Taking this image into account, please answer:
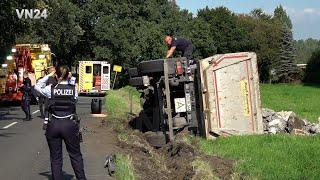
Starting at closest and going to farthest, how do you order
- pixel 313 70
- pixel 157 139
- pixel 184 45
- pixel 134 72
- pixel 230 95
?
pixel 230 95, pixel 157 139, pixel 184 45, pixel 134 72, pixel 313 70

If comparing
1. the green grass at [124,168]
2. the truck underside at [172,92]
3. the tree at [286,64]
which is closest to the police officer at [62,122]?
the green grass at [124,168]

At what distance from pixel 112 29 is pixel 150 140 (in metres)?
51.3

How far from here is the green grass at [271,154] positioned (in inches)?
365

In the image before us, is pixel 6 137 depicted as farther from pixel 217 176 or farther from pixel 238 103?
pixel 217 176

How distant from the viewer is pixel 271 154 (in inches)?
430

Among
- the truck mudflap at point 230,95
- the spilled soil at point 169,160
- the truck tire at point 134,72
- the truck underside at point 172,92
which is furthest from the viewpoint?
the truck tire at point 134,72

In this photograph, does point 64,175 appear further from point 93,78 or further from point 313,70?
point 313,70

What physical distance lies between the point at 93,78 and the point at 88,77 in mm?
467

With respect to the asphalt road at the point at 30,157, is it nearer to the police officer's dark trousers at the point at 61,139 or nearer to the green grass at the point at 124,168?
the green grass at the point at 124,168

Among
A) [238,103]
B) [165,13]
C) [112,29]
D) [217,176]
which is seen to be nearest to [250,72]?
[238,103]

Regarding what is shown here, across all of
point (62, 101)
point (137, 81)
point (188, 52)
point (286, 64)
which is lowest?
point (62, 101)

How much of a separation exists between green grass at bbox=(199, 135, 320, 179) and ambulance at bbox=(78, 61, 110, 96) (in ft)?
127

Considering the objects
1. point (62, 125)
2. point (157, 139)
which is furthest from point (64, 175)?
point (157, 139)

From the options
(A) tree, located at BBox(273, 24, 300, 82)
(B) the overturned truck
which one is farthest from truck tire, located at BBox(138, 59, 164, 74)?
(A) tree, located at BBox(273, 24, 300, 82)
